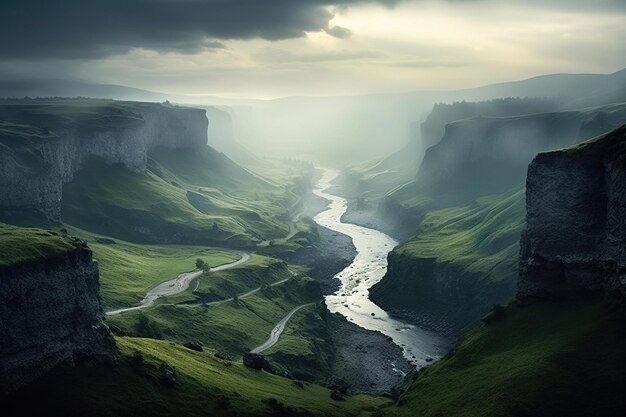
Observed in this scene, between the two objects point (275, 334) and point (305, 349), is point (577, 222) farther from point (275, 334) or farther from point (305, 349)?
point (275, 334)

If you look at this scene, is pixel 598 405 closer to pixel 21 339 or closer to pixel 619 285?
pixel 619 285

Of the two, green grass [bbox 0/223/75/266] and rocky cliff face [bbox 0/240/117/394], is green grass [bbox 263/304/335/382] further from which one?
green grass [bbox 0/223/75/266]

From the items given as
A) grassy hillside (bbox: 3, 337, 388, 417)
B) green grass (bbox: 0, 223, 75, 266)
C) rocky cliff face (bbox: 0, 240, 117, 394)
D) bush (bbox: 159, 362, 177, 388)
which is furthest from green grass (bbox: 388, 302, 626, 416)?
green grass (bbox: 0, 223, 75, 266)

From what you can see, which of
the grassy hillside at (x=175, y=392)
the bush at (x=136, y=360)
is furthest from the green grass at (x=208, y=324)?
the bush at (x=136, y=360)

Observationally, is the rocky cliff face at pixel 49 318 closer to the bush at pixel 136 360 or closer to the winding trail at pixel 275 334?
the bush at pixel 136 360

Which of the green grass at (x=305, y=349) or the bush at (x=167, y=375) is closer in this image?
the bush at (x=167, y=375)
